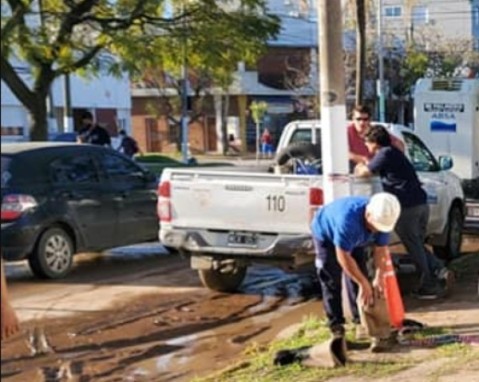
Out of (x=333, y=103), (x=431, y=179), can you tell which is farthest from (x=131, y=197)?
(x=333, y=103)

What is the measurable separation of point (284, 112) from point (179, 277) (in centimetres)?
4996

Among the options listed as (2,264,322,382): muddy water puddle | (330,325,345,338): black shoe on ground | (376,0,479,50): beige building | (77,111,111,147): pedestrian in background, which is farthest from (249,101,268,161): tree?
(330,325,345,338): black shoe on ground

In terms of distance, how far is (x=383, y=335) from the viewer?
24.5 feet

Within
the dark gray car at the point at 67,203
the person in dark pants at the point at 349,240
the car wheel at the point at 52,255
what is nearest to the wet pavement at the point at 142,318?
the car wheel at the point at 52,255

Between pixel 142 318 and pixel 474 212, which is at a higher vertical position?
pixel 474 212

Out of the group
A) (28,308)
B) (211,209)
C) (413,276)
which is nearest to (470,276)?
(413,276)

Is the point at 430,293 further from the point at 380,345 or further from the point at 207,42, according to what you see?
the point at 207,42

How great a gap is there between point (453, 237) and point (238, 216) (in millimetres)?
4147

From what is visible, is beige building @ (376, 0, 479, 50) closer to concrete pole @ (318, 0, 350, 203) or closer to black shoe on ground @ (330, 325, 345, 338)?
concrete pole @ (318, 0, 350, 203)

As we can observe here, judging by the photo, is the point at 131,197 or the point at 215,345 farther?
the point at 131,197

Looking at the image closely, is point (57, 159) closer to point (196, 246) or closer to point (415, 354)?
point (196, 246)

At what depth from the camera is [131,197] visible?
13.2 m

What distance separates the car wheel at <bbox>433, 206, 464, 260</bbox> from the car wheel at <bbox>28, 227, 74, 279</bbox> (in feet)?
15.8

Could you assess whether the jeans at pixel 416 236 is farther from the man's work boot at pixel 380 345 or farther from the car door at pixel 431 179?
the man's work boot at pixel 380 345
